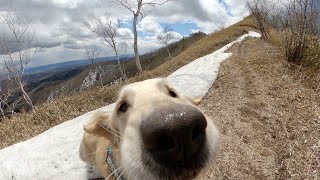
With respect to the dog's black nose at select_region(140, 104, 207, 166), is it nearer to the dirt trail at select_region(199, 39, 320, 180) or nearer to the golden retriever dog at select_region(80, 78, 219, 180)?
the golden retriever dog at select_region(80, 78, 219, 180)

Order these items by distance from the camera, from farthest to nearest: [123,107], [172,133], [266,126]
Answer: [266,126] → [123,107] → [172,133]

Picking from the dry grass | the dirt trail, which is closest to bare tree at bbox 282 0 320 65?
the dirt trail

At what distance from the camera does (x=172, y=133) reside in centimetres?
193

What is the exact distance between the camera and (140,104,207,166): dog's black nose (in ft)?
6.36

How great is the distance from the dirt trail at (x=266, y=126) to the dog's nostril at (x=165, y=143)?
309cm

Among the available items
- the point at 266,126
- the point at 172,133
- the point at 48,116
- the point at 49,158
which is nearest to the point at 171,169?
the point at 172,133

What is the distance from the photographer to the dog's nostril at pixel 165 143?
1.99 m

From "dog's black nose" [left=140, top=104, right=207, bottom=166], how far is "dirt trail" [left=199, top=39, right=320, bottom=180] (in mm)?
2975

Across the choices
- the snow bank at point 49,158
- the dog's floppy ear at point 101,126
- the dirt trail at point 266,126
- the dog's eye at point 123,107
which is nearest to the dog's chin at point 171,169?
the dog's eye at point 123,107

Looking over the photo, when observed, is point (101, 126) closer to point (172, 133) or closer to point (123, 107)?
point (123, 107)

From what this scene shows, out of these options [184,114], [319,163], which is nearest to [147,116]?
[184,114]

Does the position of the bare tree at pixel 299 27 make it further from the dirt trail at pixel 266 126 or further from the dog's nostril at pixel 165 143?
the dog's nostril at pixel 165 143

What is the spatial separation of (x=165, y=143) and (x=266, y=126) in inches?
208

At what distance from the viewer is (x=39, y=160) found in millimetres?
6328
